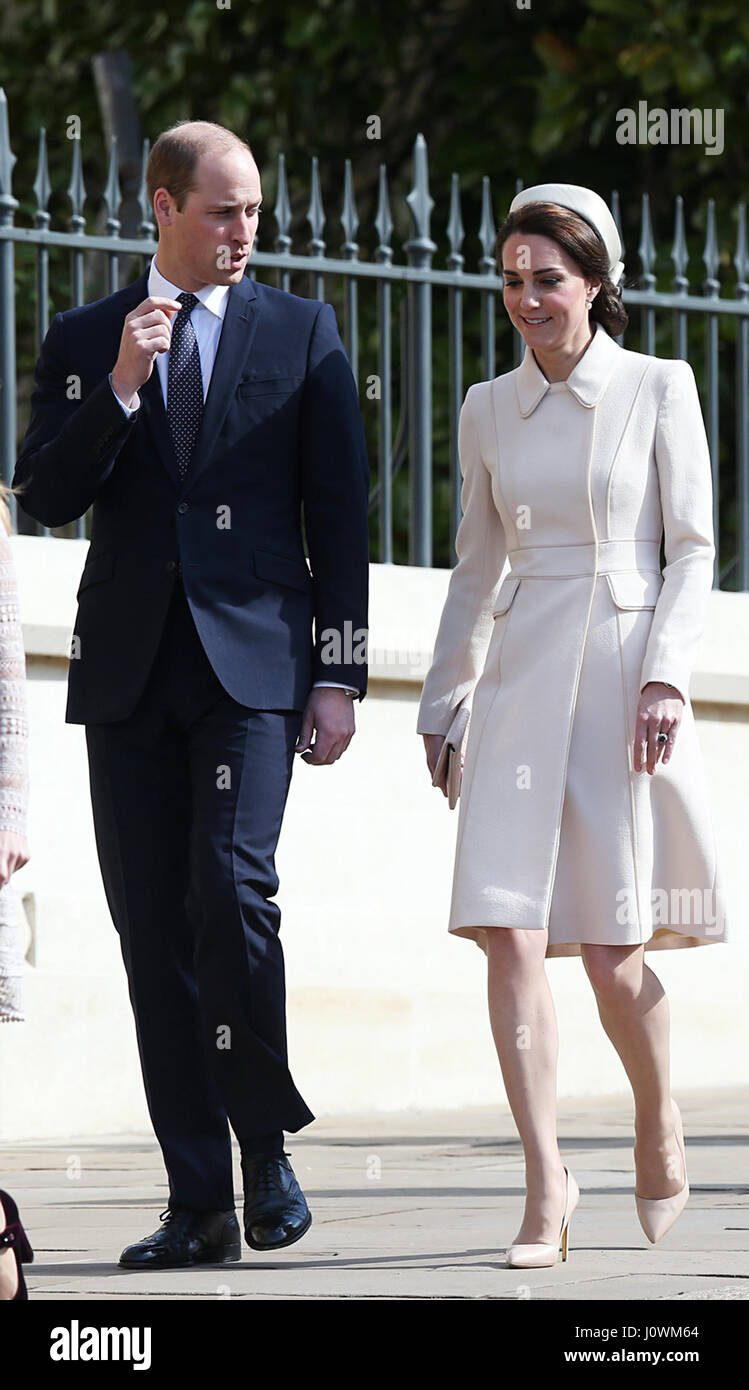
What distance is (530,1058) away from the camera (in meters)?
4.19

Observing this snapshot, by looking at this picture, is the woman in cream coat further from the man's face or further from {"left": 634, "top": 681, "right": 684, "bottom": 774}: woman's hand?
the man's face

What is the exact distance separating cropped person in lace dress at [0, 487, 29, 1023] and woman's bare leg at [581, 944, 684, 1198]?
1.20 m

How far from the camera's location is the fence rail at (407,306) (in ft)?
22.4

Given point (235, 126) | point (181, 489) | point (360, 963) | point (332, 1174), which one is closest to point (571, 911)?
point (181, 489)

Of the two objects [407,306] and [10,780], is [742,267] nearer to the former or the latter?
[407,306]

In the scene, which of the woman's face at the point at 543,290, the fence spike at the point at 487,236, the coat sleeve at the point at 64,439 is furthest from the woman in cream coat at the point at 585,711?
the fence spike at the point at 487,236

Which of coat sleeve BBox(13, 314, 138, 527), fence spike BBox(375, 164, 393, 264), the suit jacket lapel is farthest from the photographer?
fence spike BBox(375, 164, 393, 264)

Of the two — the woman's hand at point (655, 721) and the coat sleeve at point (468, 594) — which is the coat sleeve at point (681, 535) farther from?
the coat sleeve at point (468, 594)

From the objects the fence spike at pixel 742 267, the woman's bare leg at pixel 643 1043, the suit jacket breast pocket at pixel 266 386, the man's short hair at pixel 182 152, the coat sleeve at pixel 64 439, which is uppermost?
the fence spike at pixel 742 267

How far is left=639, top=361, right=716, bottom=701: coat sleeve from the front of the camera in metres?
4.22

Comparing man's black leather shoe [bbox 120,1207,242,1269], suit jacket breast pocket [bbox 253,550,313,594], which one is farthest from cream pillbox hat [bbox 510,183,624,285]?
man's black leather shoe [bbox 120,1207,242,1269]

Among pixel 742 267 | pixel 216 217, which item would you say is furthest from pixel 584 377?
pixel 742 267

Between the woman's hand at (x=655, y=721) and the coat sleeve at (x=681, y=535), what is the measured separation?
0.02 meters
